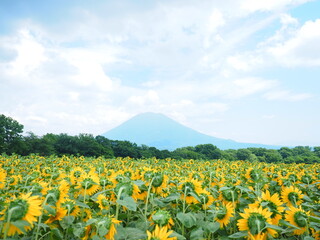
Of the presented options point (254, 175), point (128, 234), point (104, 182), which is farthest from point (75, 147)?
point (128, 234)

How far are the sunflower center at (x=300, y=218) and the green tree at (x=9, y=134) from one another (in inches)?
1236

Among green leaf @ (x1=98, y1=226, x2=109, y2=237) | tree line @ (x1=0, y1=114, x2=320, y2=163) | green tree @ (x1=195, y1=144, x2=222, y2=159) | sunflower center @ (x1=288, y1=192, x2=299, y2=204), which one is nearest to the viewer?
green leaf @ (x1=98, y1=226, x2=109, y2=237)

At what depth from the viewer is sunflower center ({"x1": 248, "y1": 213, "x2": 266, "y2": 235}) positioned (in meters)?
1.69

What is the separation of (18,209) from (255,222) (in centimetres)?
159

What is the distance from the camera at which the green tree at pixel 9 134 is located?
90.4 feet

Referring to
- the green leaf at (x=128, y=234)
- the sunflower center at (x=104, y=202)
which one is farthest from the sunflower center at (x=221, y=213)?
the sunflower center at (x=104, y=202)

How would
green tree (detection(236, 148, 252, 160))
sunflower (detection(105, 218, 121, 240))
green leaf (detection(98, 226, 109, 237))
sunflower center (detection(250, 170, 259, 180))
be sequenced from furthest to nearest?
green tree (detection(236, 148, 252, 160)) < sunflower center (detection(250, 170, 259, 180)) < sunflower (detection(105, 218, 121, 240)) < green leaf (detection(98, 226, 109, 237))

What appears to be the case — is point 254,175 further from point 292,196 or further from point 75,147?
point 75,147

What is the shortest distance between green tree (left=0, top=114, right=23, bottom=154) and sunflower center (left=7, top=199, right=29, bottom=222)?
101ft

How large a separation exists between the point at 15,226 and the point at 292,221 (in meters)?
2.24

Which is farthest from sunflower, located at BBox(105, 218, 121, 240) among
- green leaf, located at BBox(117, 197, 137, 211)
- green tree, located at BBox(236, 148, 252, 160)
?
green tree, located at BBox(236, 148, 252, 160)

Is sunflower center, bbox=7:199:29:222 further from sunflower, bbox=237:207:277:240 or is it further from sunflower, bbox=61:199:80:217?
sunflower, bbox=237:207:277:240

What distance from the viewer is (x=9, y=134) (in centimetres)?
2955

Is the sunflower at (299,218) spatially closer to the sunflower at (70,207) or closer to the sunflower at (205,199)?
the sunflower at (205,199)
